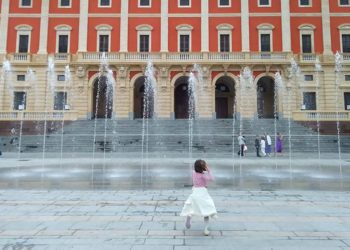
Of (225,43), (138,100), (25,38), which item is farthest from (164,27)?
(25,38)

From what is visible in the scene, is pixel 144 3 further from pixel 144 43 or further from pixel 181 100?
pixel 181 100

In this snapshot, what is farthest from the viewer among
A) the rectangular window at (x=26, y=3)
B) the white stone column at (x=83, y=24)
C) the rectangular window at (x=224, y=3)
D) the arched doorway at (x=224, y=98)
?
the arched doorway at (x=224, y=98)

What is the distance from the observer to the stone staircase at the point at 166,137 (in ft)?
74.2

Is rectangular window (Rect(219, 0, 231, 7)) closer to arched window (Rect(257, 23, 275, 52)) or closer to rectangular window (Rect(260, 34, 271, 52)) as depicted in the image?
arched window (Rect(257, 23, 275, 52))

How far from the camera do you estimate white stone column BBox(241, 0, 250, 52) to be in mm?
33062

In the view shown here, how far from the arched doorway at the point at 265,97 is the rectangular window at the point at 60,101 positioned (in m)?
19.5

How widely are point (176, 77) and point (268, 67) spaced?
8778 mm

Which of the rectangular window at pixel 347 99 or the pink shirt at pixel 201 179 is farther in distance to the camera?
the rectangular window at pixel 347 99

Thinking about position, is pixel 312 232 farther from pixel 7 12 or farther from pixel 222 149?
pixel 7 12

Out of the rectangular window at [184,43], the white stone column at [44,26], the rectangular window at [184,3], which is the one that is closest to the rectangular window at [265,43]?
the rectangular window at [184,43]

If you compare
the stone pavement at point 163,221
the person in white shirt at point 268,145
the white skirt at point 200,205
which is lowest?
the stone pavement at point 163,221

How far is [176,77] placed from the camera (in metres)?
32.4

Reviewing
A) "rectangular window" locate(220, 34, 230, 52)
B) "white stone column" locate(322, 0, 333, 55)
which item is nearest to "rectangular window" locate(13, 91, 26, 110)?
"rectangular window" locate(220, 34, 230, 52)

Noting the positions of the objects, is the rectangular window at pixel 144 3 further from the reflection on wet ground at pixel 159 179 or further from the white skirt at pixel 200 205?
the white skirt at pixel 200 205
